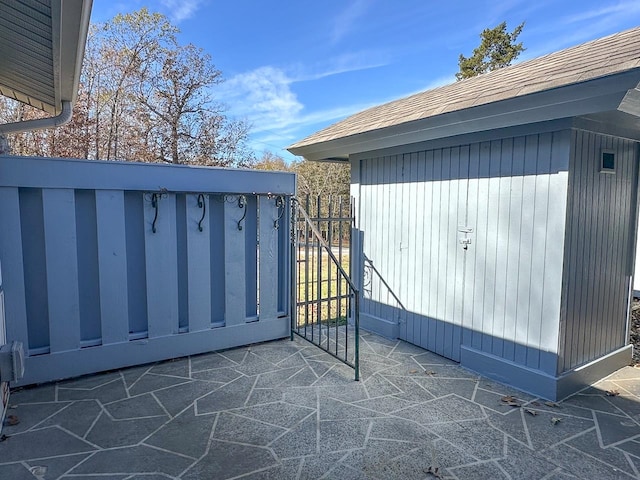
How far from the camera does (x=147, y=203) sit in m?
3.77

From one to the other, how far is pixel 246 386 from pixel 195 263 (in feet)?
4.56

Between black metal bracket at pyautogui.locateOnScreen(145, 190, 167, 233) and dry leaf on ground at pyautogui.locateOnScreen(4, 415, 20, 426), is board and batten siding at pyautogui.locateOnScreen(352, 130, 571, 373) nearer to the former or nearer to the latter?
black metal bracket at pyautogui.locateOnScreen(145, 190, 167, 233)

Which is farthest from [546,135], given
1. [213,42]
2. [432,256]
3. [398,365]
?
[213,42]

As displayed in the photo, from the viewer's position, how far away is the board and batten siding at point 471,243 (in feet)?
10.6

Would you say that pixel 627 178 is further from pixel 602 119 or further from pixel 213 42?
pixel 213 42

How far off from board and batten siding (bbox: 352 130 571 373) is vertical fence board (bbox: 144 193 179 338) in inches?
95.0

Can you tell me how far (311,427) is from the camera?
9.00 ft

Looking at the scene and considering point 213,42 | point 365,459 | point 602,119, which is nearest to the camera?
point 365,459

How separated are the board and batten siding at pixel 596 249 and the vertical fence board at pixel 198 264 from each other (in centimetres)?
333

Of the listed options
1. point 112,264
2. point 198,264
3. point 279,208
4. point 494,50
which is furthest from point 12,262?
point 494,50

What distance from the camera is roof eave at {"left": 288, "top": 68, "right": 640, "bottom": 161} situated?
2553 millimetres

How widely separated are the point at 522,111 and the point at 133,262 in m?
3.73

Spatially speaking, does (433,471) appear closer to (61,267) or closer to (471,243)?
(471,243)

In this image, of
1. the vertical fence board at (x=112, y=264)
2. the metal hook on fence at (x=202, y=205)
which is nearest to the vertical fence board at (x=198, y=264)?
the metal hook on fence at (x=202, y=205)
